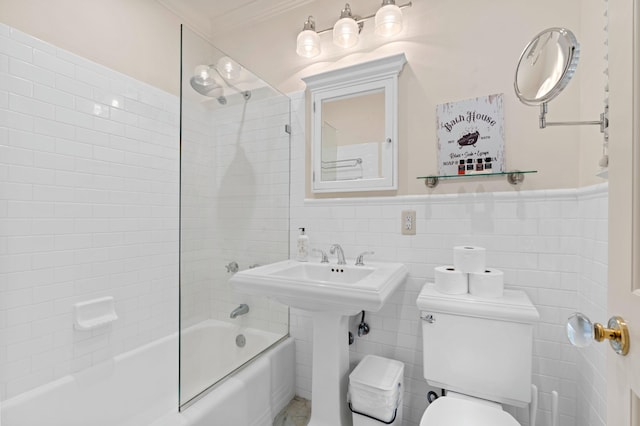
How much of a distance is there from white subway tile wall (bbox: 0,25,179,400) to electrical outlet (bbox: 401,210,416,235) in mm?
1498

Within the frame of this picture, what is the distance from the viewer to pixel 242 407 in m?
1.45

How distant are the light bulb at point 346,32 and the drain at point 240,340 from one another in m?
1.81

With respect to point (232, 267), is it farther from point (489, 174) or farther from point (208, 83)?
point (489, 174)

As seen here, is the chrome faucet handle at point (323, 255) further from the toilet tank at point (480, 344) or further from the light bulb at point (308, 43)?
the light bulb at point (308, 43)

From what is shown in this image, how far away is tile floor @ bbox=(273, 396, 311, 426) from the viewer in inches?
66.3

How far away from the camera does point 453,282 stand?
132 cm

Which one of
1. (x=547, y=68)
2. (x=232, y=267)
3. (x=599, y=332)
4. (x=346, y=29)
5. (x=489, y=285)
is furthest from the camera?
(x=346, y=29)

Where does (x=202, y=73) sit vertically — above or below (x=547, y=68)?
above

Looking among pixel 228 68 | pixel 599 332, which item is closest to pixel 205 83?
pixel 228 68

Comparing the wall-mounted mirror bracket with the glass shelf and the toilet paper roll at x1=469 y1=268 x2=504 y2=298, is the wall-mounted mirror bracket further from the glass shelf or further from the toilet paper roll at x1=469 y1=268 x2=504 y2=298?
the toilet paper roll at x1=469 y1=268 x2=504 y2=298

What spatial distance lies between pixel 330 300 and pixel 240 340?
734 millimetres

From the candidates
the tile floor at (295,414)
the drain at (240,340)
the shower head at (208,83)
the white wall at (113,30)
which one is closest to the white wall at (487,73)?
the shower head at (208,83)

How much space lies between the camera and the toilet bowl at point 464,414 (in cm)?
103

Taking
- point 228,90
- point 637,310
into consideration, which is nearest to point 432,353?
point 637,310
